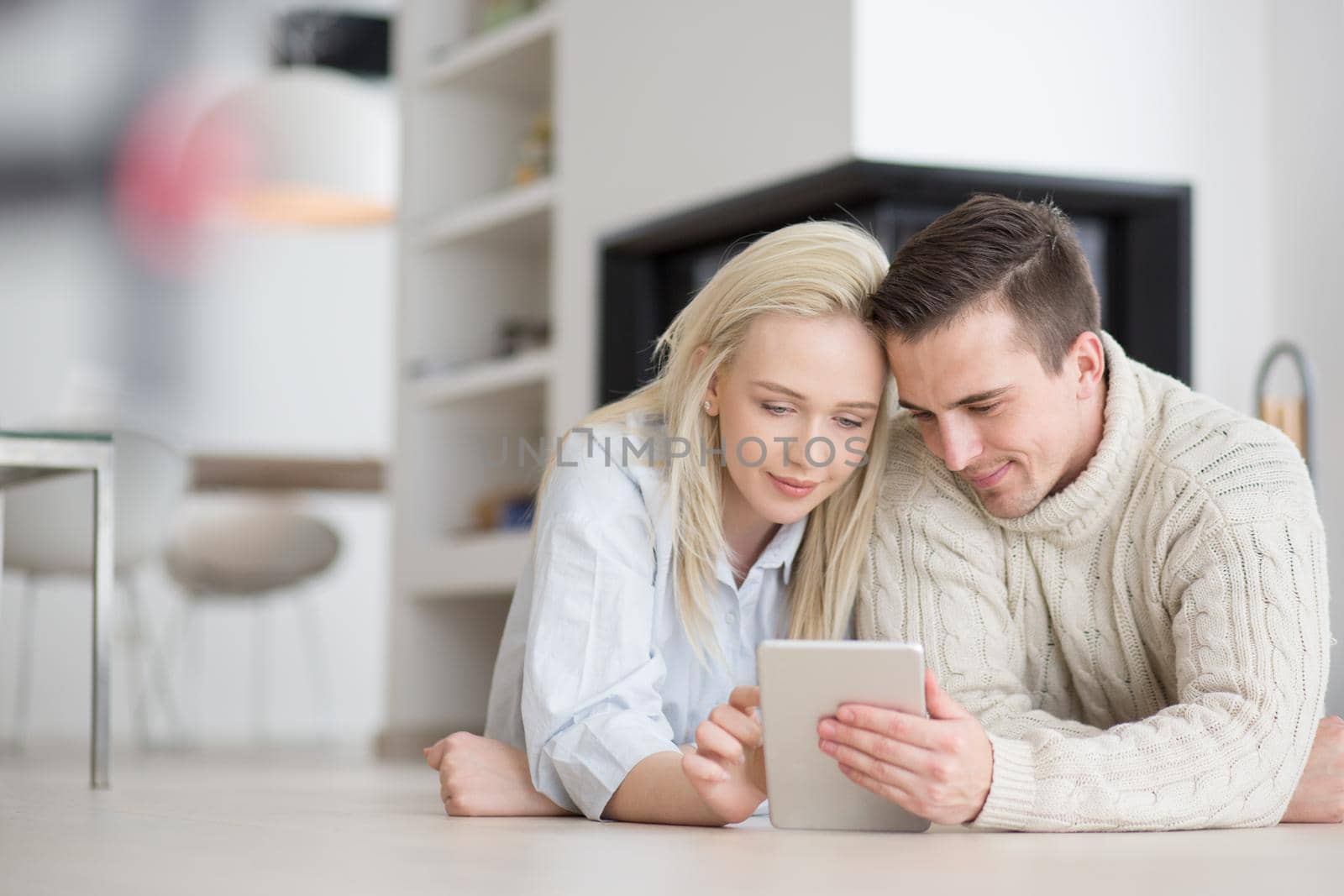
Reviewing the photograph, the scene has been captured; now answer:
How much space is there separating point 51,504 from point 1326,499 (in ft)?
9.02

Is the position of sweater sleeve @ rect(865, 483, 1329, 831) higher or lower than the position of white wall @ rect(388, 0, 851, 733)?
lower

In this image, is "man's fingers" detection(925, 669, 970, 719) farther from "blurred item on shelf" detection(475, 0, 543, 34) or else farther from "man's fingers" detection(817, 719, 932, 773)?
"blurred item on shelf" detection(475, 0, 543, 34)

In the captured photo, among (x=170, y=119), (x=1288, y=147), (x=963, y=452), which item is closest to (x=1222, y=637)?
(x=963, y=452)

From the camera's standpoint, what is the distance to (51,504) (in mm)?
3846

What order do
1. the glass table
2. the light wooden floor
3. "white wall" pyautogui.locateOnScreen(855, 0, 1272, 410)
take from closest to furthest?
1. the light wooden floor
2. the glass table
3. "white wall" pyautogui.locateOnScreen(855, 0, 1272, 410)

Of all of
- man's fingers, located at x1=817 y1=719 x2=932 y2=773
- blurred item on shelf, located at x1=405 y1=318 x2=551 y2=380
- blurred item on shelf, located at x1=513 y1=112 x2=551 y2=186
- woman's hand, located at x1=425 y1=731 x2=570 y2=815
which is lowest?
woman's hand, located at x1=425 y1=731 x2=570 y2=815

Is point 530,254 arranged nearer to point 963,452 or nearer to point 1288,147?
point 1288,147

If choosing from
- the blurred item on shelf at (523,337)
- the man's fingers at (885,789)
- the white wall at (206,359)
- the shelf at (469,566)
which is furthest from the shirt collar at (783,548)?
the white wall at (206,359)

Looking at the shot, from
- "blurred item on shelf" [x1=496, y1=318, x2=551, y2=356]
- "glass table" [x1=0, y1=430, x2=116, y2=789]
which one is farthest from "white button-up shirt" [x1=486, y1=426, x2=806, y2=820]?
"blurred item on shelf" [x1=496, y1=318, x2=551, y2=356]

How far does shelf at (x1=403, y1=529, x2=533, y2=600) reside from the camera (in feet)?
13.0

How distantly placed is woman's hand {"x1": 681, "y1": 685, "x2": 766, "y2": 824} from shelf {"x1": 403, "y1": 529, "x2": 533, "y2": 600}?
2.28m

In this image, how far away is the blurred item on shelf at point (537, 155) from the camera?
13.9ft

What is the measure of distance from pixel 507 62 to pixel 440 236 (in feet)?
1.59

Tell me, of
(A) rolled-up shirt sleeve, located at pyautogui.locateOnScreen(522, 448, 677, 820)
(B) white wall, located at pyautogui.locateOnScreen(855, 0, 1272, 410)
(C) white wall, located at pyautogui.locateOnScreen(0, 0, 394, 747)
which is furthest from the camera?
(C) white wall, located at pyautogui.locateOnScreen(0, 0, 394, 747)
